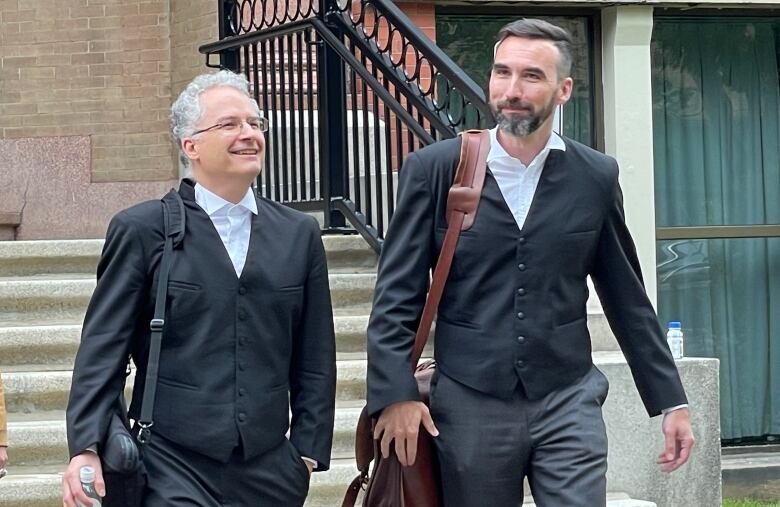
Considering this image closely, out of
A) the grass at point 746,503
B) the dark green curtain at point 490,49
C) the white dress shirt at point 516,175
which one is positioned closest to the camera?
the white dress shirt at point 516,175

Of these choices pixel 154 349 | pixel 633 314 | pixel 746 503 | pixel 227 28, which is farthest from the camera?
pixel 227 28

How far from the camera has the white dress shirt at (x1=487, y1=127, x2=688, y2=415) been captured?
445 cm

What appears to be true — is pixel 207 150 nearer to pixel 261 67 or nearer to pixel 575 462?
pixel 575 462

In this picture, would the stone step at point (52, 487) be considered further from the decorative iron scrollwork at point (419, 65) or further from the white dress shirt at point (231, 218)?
the white dress shirt at point (231, 218)

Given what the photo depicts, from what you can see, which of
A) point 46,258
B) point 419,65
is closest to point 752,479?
point 419,65

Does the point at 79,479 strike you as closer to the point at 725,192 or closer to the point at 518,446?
the point at 518,446

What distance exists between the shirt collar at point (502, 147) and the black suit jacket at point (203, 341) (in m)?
0.62

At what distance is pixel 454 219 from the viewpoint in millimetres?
4391

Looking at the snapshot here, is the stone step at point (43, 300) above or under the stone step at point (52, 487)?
above

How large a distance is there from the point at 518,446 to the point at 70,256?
4752 mm

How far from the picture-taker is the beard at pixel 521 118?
14.3 ft

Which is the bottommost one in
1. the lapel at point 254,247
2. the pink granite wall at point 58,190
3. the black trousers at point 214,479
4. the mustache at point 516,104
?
the black trousers at point 214,479

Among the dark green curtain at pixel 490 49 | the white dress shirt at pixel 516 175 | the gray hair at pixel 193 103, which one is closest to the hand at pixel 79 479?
the gray hair at pixel 193 103

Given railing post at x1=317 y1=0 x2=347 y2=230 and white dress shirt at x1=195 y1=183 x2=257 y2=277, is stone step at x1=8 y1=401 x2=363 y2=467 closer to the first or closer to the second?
railing post at x1=317 y1=0 x2=347 y2=230
